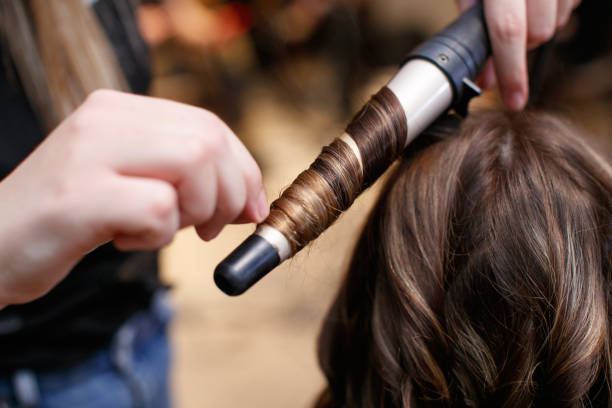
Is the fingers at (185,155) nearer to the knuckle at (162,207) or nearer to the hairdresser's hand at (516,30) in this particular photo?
the knuckle at (162,207)

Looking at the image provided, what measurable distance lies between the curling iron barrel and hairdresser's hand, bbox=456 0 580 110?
2cm

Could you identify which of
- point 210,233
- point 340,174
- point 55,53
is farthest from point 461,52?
point 55,53

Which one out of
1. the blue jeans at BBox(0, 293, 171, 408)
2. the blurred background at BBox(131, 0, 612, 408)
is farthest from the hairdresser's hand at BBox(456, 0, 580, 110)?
the blurred background at BBox(131, 0, 612, 408)

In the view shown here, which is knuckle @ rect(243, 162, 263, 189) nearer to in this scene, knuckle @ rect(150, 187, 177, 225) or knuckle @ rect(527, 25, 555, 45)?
knuckle @ rect(150, 187, 177, 225)

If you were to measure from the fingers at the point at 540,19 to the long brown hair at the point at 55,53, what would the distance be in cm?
52

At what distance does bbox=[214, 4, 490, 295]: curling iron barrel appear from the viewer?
386 millimetres

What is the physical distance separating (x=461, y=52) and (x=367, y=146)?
16cm

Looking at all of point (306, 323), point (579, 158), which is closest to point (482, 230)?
point (579, 158)

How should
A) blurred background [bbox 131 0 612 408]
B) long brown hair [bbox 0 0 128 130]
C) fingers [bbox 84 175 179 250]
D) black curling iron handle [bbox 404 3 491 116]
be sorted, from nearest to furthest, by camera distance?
fingers [bbox 84 175 179 250] < black curling iron handle [bbox 404 3 491 116] < long brown hair [bbox 0 0 128 130] < blurred background [bbox 131 0 612 408]

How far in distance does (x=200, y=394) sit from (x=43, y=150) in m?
1.56

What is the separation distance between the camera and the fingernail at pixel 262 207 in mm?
401

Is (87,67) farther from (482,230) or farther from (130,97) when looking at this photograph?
(482,230)

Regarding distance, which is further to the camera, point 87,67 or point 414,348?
point 87,67

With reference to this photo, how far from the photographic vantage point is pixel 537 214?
0.53 meters
